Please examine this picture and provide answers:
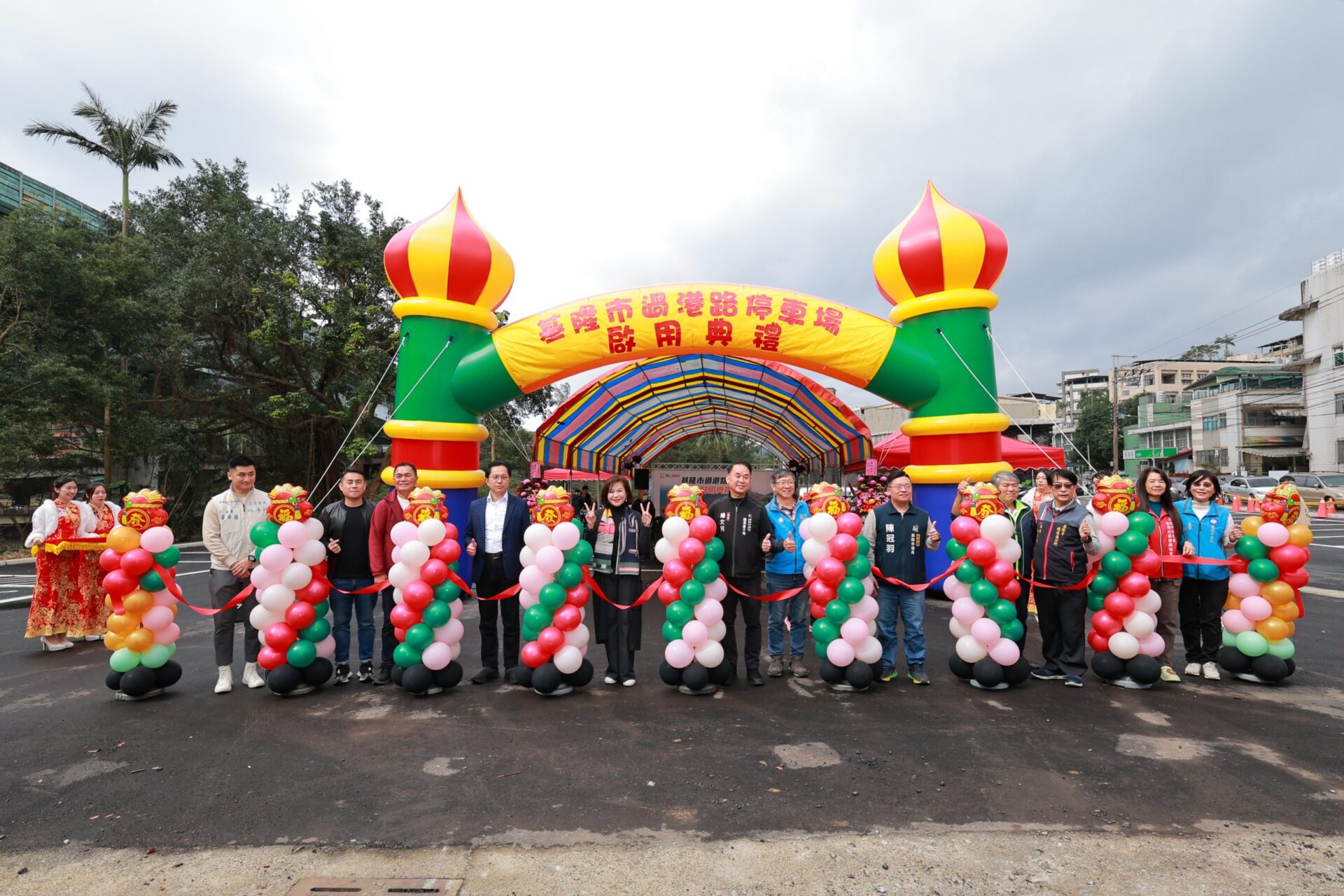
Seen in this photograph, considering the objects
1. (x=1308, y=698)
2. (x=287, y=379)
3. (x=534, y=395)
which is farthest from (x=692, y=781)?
(x=287, y=379)

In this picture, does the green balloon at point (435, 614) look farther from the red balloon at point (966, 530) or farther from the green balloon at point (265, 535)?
the red balloon at point (966, 530)

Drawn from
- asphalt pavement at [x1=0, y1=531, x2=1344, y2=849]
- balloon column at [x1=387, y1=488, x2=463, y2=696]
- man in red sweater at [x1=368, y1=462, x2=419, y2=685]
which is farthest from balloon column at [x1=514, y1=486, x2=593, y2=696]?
man in red sweater at [x1=368, y1=462, x2=419, y2=685]

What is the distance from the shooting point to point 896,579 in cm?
487

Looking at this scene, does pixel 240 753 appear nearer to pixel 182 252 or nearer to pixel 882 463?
pixel 882 463

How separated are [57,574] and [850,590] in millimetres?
6990

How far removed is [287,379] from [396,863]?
19430 millimetres

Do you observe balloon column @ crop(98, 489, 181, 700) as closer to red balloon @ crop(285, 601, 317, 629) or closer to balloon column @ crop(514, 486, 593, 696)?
red balloon @ crop(285, 601, 317, 629)

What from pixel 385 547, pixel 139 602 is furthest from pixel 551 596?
pixel 139 602

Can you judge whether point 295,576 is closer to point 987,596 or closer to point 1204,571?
point 987,596

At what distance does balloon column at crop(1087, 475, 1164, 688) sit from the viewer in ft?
15.3

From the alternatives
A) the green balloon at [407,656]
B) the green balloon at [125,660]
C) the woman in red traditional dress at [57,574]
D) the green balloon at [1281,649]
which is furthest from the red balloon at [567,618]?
the green balloon at [1281,649]

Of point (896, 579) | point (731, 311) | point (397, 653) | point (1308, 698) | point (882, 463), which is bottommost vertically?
point (1308, 698)

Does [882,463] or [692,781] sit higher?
[882,463]

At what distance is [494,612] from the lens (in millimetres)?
5012
